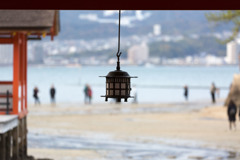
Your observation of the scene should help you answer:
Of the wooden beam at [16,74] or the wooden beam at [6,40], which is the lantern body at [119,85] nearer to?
the wooden beam at [16,74]

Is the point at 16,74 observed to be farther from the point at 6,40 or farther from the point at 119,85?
the point at 119,85

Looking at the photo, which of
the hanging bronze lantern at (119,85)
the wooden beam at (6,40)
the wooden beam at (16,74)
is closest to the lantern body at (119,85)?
the hanging bronze lantern at (119,85)

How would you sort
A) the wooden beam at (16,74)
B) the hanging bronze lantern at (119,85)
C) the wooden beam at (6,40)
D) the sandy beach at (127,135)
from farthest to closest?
the sandy beach at (127,135) < the wooden beam at (6,40) < the wooden beam at (16,74) < the hanging bronze lantern at (119,85)

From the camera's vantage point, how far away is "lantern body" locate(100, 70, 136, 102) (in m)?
8.73

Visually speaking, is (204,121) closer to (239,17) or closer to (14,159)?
(239,17)

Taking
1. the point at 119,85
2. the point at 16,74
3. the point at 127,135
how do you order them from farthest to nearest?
the point at 127,135 < the point at 16,74 < the point at 119,85

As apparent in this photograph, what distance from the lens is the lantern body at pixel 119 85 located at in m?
8.73

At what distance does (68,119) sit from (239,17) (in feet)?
50.1

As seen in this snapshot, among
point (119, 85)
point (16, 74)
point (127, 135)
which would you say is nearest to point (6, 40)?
point (16, 74)

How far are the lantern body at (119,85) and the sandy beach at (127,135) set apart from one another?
624 inches

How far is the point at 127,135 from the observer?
33250mm

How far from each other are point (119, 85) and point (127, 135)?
971 inches
